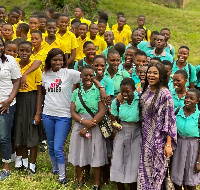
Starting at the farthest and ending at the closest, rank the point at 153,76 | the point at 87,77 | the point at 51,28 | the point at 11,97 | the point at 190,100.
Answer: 1. the point at 51,28
2. the point at 11,97
3. the point at 87,77
4. the point at 190,100
5. the point at 153,76

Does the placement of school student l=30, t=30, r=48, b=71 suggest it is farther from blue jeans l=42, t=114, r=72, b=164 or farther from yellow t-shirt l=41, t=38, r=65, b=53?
blue jeans l=42, t=114, r=72, b=164

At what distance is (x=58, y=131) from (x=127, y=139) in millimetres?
931

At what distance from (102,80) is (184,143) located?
1394 millimetres

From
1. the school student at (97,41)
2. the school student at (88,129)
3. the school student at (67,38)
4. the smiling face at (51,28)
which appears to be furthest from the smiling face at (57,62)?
the school student at (97,41)

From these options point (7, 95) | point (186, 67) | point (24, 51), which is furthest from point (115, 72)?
point (7, 95)

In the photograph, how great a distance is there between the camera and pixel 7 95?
473cm

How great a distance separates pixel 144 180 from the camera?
13.8 feet

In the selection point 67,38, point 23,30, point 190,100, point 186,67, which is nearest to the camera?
point 190,100

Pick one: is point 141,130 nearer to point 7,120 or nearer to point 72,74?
point 72,74

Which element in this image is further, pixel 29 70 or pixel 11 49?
pixel 11 49

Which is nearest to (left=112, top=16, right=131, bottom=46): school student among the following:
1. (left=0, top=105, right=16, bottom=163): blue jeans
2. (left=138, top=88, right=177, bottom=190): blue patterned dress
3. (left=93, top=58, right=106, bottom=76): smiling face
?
(left=93, top=58, right=106, bottom=76): smiling face

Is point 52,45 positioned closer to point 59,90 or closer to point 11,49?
point 11,49

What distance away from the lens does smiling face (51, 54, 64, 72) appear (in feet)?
15.2

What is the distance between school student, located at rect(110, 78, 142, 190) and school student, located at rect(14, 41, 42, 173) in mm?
1208
